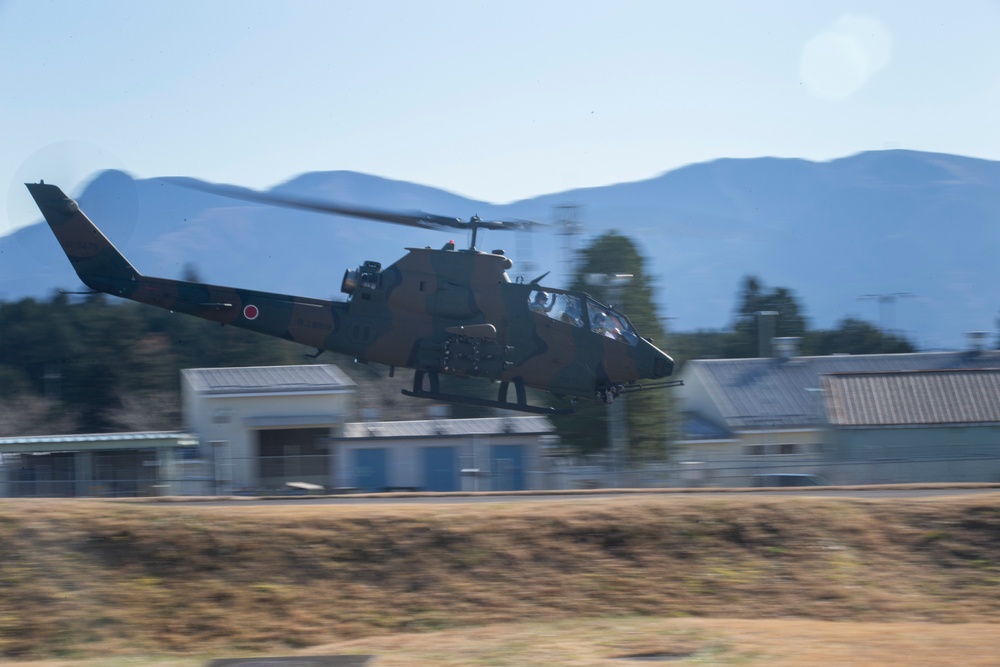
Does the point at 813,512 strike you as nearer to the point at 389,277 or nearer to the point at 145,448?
the point at 389,277

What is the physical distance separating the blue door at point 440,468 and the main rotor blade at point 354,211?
1949 centimetres

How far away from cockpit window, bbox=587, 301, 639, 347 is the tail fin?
9153 millimetres

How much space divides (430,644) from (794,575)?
5.54 metres

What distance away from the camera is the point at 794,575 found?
13.9 m

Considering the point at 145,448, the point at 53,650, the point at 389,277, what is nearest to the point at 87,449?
the point at 145,448

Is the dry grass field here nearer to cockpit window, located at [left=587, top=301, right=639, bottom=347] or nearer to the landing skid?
the landing skid

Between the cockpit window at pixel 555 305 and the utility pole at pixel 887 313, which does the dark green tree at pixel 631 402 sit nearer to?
the cockpit window at pixel 555 305

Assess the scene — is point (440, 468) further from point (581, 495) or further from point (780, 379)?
point (780, 379)

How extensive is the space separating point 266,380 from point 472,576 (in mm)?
28129

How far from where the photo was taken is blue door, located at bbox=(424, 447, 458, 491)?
37.5 metres

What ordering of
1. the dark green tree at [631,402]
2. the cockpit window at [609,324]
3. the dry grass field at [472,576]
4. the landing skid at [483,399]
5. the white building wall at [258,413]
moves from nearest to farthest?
the dry grass field at [472,576]
the landing skid at [483,399]
the cockpit window at [609,324]
the white building wall at [258,413]
the dark green tree at [631,402]

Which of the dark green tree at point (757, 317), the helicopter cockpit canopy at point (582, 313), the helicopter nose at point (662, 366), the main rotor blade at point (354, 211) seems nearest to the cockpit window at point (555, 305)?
the helicopter cockpit canopy at point (582, 313)

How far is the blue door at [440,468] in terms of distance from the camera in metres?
37.5

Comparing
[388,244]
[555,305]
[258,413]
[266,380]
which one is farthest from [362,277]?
[388,244]
